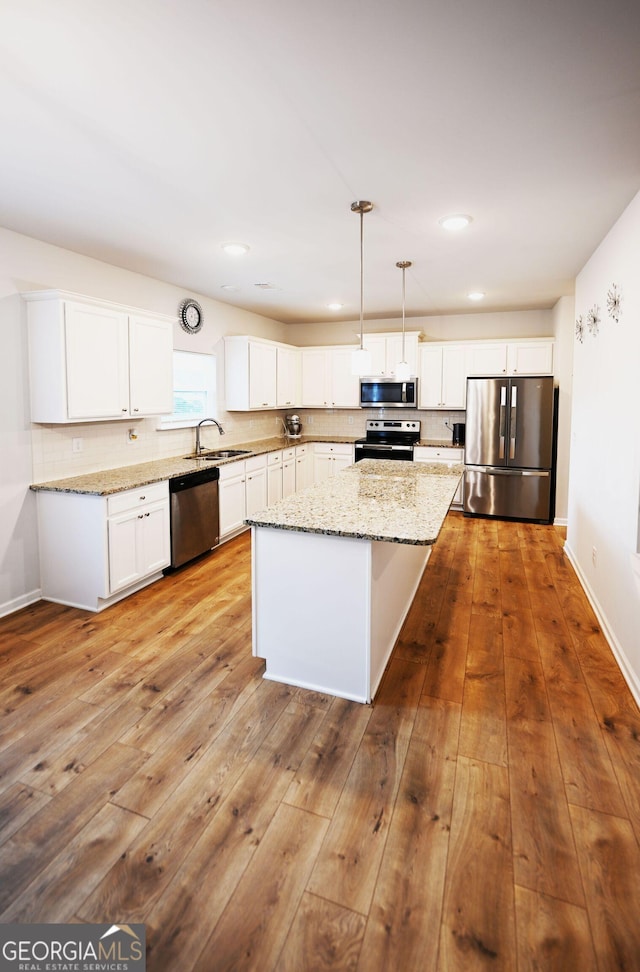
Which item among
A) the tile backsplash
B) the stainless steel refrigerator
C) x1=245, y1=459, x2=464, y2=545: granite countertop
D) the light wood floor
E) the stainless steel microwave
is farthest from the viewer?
the stainless steel microwave

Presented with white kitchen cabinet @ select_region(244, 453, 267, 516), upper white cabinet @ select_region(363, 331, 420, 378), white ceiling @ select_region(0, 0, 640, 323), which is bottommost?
white kitchen cabinet @ select_region(244, 453, 267, 516)

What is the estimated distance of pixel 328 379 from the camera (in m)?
6.89

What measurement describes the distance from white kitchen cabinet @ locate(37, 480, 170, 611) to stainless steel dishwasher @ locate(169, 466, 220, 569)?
14.9 inches

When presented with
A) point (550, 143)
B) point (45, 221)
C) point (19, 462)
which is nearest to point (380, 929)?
point (550, 143)

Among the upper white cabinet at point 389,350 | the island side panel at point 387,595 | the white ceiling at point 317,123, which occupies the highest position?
the white ceiling at point 317,123

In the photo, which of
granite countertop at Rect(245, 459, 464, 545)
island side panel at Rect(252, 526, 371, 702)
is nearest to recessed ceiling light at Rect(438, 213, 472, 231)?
granite countertop at Rect(245, 459, 464, 545)

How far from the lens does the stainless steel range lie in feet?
21.1

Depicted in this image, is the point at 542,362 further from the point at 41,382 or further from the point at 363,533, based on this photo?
the point at 41,382

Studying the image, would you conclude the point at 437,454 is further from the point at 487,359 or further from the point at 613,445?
the point at 613,445

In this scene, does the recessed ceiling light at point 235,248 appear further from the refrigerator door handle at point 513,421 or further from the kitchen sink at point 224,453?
the refrigerator door handle at point 513,421

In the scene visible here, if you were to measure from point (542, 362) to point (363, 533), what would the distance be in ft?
15.3

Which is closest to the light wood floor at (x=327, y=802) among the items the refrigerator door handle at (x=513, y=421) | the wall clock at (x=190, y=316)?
the refrigerator door handle at (x=513, y=421)

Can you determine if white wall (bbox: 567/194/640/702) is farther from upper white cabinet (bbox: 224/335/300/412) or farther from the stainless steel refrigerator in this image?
upper white cabinet (bbox: 224/335/300/412)

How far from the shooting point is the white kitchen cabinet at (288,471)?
6234 mm
